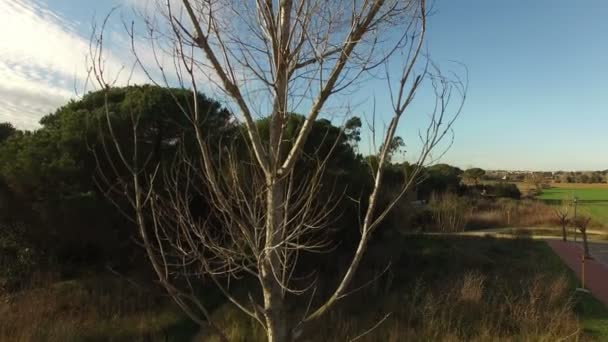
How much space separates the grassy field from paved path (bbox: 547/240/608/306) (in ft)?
1.69

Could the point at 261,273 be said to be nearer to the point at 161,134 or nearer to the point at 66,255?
the point at 161,134

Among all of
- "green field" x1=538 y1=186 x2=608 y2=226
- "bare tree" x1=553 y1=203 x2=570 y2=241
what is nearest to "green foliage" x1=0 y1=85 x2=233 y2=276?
"bare tree" x1=553 y1=203 x2=570 y2=241

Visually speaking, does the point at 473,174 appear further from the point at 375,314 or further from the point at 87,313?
the point at 87,313

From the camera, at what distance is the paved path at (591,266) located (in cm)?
982

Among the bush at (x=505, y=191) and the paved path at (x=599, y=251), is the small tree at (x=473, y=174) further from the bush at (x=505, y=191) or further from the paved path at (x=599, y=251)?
the paved path at (x=599, y=251)

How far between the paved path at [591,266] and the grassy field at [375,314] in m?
0.51

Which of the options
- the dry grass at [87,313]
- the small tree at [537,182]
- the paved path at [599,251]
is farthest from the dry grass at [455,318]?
the small tree at [537,182]

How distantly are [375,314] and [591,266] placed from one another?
817 centimetres

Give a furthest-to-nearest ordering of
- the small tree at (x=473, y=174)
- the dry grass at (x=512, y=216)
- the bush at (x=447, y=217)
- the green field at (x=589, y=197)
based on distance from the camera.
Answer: the small tree at (x=473, y=174) → the green field at (x=589, y=197) → the dry grass at (x=512, y=216) → the bush at (x=447, y=217)

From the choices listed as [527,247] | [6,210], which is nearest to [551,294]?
[527,247]

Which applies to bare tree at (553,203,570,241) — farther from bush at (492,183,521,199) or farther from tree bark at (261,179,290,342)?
tree bark at (261,179,290,342)

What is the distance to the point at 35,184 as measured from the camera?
7.89 meters

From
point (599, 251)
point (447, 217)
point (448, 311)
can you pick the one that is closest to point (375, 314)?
point (448, 311)

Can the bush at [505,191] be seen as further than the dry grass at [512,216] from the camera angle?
Yes
